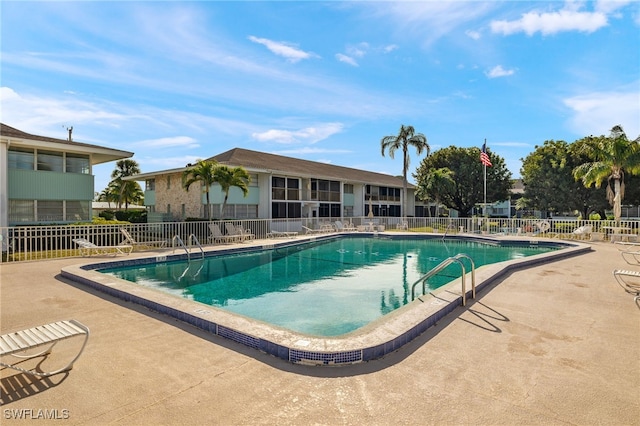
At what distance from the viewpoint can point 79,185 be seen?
728 inches

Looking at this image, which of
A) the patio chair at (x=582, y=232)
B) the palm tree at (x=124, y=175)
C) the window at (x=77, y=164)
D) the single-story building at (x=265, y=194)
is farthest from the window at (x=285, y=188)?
the palm tree at (x=124, y=175)

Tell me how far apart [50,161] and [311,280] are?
51.1 feet

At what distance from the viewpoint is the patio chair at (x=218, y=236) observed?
17.8 meters

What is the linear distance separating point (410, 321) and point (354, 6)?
37.3 ft

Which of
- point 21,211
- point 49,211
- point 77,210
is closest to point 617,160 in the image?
point 77,210

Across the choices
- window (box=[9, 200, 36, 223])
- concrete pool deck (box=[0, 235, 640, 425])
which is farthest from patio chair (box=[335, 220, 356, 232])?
concrete pool deck (box=[0, 235, 640, 425])

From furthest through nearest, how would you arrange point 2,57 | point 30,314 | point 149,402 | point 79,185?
point 79,185
point 2,57
point 30,314
point 149,402

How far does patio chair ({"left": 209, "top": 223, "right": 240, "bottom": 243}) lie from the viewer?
17750mm

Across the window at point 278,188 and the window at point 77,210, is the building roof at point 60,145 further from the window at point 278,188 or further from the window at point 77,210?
the window at point 278,188

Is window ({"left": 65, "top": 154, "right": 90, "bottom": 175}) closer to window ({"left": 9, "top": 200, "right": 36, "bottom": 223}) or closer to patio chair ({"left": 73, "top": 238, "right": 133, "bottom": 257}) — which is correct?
window ({"left": 9, "top": 200, "right": 36, "bottom": 223})

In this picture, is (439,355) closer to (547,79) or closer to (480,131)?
(547,79)

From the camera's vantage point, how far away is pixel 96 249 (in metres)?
13.0

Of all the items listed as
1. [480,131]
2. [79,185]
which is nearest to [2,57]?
[79,185]

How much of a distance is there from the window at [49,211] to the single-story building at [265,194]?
23.4 feet
